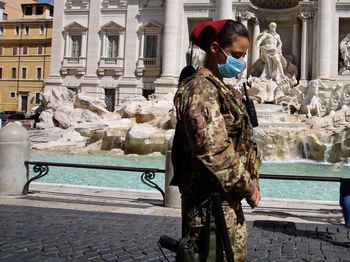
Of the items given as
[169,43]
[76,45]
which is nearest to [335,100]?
[169,43]

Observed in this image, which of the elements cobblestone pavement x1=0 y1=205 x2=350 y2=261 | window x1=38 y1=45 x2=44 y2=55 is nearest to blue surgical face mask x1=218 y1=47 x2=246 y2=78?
cobblestone pavement x1=0 y1=205 x2=350 y2=261

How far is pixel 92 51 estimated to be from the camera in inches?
1190

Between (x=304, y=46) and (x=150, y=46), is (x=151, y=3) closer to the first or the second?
(x=150, y=46)

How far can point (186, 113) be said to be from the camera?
2.10 meters

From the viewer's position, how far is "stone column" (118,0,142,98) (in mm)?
29234

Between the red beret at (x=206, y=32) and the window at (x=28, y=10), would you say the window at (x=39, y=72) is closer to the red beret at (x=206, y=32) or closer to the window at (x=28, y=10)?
the window at (x=28, y=10)

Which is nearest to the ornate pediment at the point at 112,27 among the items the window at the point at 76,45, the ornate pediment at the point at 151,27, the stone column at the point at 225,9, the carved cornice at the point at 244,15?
the ornate pediment at the point at 151,27

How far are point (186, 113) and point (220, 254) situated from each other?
0.71m

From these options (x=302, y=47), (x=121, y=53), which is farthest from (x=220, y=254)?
(x=121, y=53)

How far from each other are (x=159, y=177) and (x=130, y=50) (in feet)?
64.8

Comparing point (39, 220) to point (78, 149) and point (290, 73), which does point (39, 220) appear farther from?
point (290, 73)

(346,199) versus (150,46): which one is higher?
(150,46)

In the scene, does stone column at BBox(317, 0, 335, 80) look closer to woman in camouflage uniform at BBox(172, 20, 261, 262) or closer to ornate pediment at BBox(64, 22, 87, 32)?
ornate pediment at BBox(64, 22, 87, 32)

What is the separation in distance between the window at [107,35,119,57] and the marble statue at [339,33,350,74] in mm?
14447
